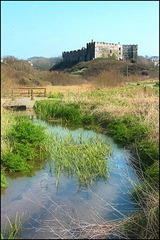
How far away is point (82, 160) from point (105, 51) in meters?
Answer: 52.7

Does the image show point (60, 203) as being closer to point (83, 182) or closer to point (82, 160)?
point (83, 182)

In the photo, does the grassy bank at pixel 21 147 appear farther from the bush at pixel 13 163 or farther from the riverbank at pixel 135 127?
the riverbank at pixel 135 127

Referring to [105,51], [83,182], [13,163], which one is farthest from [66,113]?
[105,51]

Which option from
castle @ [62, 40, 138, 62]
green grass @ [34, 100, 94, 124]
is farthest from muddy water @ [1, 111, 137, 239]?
castle @ [62, 40, 138, 62]

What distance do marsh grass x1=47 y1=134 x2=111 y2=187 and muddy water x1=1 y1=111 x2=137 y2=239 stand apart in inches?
7.4

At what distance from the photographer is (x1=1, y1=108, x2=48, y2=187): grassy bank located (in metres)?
6.41

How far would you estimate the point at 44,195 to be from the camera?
543 centimetres

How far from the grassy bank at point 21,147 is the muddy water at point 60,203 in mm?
286

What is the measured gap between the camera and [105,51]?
5753 centimetres

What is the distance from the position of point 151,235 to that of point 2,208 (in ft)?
7.60

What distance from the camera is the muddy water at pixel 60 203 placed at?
4.36 metres

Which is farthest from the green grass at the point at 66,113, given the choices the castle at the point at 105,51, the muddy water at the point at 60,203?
the castle at the point at 105,51

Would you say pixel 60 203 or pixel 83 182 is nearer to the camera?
pixel 60 203

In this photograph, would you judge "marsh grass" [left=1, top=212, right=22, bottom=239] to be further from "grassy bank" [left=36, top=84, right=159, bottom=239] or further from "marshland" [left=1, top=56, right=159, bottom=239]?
"grassy bank" [left=36, top=84, right=159, bottom=239]
